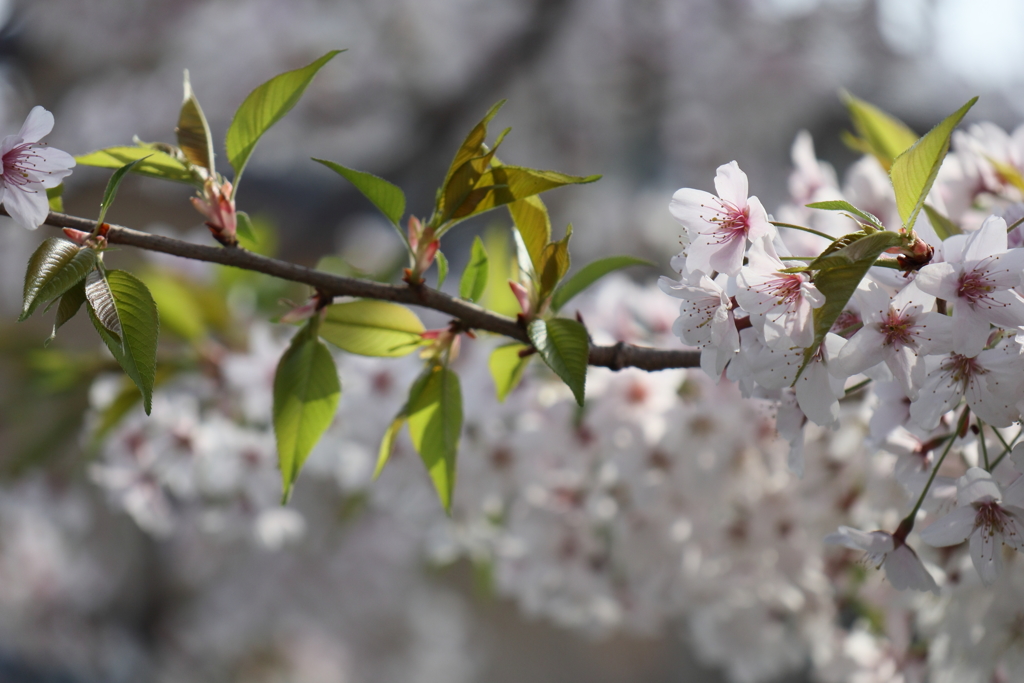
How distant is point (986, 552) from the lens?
375 mm

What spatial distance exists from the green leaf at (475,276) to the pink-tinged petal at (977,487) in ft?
0.99

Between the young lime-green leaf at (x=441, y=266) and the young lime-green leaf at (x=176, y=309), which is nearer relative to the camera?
the young lime-green leaf at (x=441, y=266)

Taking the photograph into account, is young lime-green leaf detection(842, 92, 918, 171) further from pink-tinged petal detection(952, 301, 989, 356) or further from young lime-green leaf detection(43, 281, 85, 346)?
young lime-green leaf detection(43, 281, 85, 346)

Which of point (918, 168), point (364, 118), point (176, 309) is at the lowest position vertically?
point (918, 168)

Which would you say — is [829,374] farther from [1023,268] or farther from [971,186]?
[971,186]

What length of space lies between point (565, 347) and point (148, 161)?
27 cm

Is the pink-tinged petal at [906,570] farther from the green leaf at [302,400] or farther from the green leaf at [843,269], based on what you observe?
the green leaf at [302,400]

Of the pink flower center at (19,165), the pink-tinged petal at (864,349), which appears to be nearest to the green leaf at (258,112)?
the pink flower center at (19,165)

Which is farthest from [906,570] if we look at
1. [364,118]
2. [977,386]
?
[364,118]

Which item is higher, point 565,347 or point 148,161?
point 148,161

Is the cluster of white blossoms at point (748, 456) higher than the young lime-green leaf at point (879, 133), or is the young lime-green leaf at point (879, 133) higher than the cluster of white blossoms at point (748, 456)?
the young lime-green leaf at point (879, 133)

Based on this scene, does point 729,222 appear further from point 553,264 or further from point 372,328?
point 372,328

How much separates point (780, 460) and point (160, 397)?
2.39 feet

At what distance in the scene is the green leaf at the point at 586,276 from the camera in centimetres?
49
